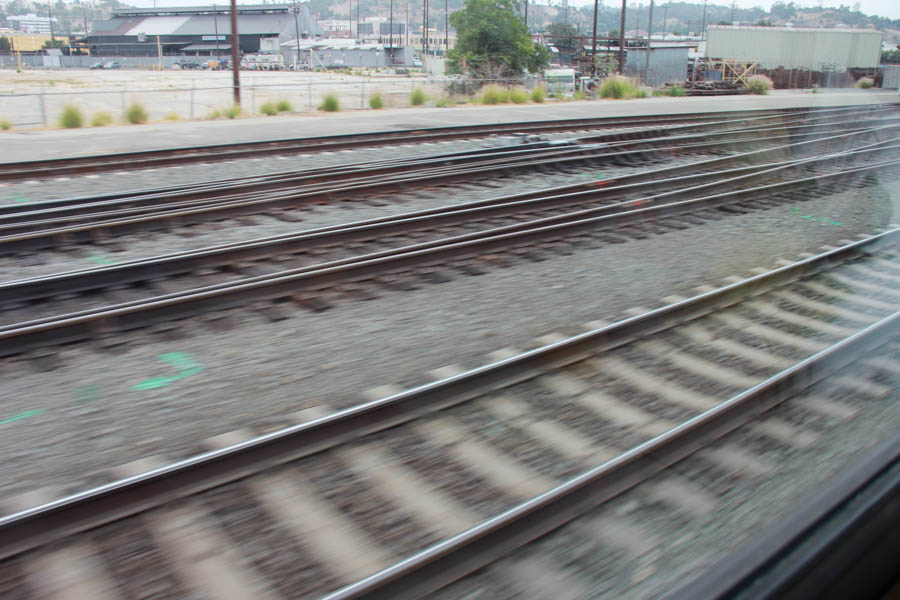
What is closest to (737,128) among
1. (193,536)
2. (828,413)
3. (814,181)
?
(814,181)

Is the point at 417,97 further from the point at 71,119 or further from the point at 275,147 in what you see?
the point at 275,147

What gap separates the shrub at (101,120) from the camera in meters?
19.8

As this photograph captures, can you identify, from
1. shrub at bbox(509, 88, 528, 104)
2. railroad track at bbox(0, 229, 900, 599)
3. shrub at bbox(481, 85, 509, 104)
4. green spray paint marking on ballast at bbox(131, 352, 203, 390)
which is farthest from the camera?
shrub at bbox(509, 88, 528, 104)

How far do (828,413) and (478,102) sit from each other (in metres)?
25.5

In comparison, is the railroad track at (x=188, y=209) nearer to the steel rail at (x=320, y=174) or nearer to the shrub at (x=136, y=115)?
the steel rail at (x=320, y=174)

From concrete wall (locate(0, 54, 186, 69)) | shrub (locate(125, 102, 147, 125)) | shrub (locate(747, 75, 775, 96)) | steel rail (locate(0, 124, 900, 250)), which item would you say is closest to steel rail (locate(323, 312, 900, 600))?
steel rail (locate(0, 124, 900, 250))

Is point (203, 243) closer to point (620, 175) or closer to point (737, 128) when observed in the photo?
point (620, 175)

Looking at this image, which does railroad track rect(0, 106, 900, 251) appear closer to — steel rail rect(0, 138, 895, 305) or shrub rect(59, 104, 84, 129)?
steel rail rect(0, 138, 895, 305)

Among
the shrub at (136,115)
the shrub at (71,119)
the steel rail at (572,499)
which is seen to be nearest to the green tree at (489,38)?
the shrub at (136,115)

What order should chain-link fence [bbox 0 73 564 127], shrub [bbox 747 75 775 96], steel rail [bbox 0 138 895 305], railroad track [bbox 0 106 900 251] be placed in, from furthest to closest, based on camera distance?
shrub [bbox 747 75 775 96]
chain-link fence [bbox 0 73 564 127]
railroad track [bbox 0 106 900 251]
steel rail [bbox 0 138 895 305]

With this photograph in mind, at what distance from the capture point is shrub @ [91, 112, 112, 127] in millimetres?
19766

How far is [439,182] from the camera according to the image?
1118 centimetres

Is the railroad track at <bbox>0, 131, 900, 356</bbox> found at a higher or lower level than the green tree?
lower

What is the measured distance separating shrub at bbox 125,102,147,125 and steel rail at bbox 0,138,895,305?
15.0 m
